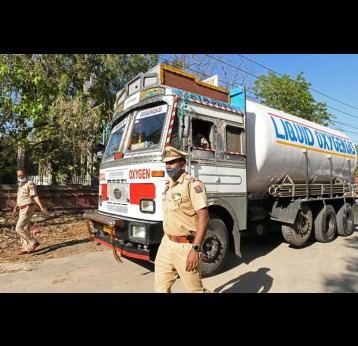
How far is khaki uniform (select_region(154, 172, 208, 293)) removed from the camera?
2.87 metres

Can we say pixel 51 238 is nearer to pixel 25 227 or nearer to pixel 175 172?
pixel 25 227

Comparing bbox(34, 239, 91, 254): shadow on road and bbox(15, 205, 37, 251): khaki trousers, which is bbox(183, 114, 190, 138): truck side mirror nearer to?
bbox(15, 205, 37, 251): khaki trousers

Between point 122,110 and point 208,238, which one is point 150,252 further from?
point 122,110

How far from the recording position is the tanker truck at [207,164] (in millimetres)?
4301

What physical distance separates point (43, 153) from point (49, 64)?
5080 millimetres

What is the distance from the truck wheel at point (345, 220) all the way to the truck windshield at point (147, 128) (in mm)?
6526

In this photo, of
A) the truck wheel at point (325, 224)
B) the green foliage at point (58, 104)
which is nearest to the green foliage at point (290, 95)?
the green foliage at point (58, 104)

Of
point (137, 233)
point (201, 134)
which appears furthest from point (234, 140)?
point (137, 233)

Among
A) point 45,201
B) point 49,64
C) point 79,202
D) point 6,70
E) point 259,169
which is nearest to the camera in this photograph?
point 259,169

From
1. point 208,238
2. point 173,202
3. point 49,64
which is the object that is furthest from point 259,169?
point 49,64

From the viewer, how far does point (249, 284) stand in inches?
177

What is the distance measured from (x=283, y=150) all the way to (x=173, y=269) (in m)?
4.18

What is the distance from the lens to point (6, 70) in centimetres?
671

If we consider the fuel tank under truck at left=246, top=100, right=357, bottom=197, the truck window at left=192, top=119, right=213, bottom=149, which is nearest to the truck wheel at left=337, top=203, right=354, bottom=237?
the fuel tank under truck at left=246, top=100, right=357, bottom=197
